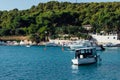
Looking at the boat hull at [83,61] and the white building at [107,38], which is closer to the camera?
the boat hull at [83,61]

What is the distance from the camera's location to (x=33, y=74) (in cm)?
3572

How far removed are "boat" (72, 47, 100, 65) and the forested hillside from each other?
60.4m

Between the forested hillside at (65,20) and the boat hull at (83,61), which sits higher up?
the forested hillside at (65,20)

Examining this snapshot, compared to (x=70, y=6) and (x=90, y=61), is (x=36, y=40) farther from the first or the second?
(x=90, y=61)

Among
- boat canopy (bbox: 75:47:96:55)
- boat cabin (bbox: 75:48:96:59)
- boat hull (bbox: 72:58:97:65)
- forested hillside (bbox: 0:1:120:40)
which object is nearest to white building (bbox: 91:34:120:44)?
forested hillside (bbox: 0:1:120:40)

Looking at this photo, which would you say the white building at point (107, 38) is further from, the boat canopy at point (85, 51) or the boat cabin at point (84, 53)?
the boat cabin at point (84, 53)

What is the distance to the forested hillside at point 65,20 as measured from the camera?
106656 millimetres

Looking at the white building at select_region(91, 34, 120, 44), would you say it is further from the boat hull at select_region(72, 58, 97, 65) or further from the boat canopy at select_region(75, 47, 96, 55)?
the boat hull at select_region(72, 58, 97, 65)

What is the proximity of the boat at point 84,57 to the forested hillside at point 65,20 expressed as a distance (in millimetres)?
60441

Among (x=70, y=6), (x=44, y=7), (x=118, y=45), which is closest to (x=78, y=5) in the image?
(x=70, y=6)

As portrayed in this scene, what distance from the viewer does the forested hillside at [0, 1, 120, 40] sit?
4199 inches

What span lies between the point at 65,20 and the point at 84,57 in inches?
3019

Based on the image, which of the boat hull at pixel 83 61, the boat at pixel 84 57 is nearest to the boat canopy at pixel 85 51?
the boat at pixel 84 57

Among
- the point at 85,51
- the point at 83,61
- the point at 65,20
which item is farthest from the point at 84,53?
the point at 65,20
